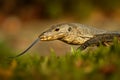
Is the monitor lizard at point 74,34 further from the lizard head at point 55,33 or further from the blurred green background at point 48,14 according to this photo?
the blurred green background at point 48,14

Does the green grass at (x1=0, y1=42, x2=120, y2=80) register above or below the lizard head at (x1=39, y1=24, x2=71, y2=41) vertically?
below

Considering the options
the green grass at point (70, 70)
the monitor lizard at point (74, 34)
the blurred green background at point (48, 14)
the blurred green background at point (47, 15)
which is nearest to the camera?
the green grass at point (70, 70)

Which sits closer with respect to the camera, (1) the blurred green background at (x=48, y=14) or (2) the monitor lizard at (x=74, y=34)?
(2) the monitor lizard at (x=74, y=34)

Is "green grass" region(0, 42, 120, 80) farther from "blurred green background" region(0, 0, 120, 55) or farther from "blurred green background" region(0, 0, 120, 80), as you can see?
"blurred green background" region(0, 0, 120, 55)

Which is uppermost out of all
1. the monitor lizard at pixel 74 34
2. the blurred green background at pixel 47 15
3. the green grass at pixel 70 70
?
the blurred green background at pixel 47 15

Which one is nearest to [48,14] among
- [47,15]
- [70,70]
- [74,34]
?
[47,15]

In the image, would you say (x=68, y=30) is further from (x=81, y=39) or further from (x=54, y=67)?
(x=54, y=67)

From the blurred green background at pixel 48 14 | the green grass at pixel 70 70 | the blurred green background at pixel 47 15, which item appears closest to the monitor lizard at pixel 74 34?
the green grass at pixel 70 70

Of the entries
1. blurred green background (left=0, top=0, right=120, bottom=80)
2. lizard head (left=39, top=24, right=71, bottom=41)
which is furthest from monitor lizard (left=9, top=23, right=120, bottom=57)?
blurred green background (left=0, top=0, right=120, bottom=80)
